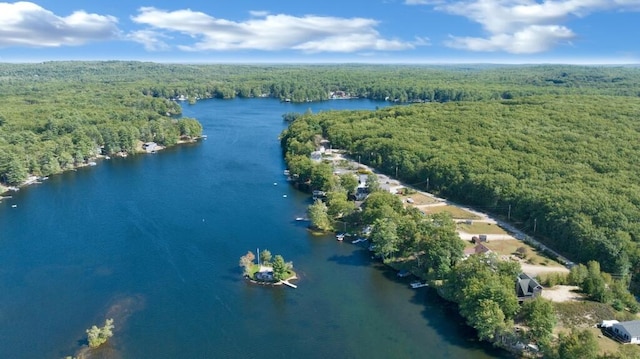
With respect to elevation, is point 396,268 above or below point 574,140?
below

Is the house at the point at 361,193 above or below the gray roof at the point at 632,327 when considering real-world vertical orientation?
above

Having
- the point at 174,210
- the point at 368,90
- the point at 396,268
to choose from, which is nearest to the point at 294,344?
the point at 396,268

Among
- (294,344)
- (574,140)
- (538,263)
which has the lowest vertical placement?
(294,344)

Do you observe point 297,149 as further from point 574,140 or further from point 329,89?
point 329,89

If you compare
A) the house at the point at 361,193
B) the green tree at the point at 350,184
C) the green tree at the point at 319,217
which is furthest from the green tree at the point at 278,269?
the green tree at the point at 350,184

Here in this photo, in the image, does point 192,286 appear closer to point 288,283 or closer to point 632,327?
point 288,283

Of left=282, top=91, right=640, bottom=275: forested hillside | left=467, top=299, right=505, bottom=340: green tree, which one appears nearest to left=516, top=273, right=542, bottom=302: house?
left=467, top=299, right=505, bottom=340: green tree

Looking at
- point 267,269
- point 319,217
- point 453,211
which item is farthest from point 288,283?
point 453,211

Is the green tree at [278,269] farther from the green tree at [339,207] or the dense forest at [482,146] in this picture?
the dense forest at [482,146]
